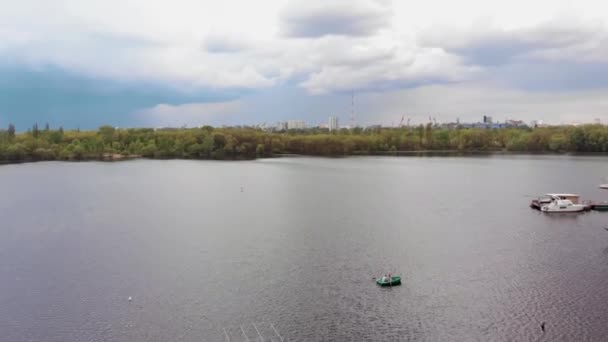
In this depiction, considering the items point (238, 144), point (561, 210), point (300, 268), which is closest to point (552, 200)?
point (561, 210)

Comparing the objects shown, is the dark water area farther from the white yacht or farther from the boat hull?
the white yacht

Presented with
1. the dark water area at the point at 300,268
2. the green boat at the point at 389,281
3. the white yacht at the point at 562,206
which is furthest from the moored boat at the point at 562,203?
the green boat at the point at 389,281

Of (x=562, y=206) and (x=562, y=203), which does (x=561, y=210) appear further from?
(x=562, y=203)

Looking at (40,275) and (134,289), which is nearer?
(134,289)

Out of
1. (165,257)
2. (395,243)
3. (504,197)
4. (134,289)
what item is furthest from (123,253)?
(504,197)

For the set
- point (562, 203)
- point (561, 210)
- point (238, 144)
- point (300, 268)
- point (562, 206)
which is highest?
point (238, 144)

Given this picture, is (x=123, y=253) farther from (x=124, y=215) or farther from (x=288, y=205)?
(x=288, y=205)
